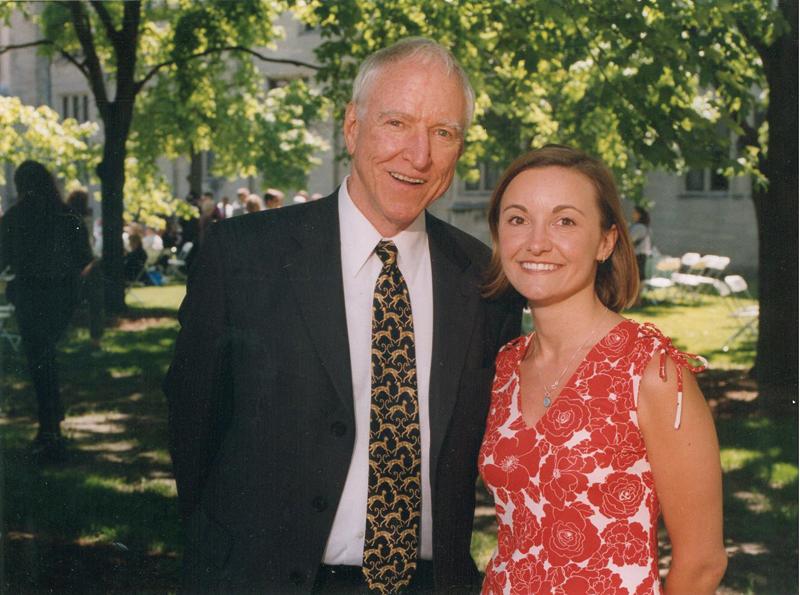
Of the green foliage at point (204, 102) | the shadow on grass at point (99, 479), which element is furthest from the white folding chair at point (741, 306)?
the shadow on grass at point (99, 479)

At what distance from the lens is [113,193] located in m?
4.04

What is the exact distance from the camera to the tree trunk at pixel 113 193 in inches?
159

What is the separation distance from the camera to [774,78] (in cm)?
465

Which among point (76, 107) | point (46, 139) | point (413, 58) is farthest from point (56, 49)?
point (413, 58)

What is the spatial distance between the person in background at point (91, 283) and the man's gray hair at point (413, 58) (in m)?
1.99

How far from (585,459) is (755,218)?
3161mm

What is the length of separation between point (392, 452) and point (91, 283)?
2.33 meters

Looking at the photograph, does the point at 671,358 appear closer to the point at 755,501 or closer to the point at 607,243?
the point at 607,243


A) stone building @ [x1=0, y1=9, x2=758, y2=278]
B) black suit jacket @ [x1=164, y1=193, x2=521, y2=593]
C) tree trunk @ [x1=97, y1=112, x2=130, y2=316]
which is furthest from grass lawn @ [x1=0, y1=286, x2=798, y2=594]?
black suit jacket @ [x1=164, y1=193, x2=521, y2=593]

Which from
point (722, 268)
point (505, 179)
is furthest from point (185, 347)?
point (722, 268)

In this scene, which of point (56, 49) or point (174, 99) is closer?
point (56, 49)

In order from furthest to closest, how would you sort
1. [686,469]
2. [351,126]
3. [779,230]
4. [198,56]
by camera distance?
[779,230]
[198,56]
[351,126]
[686,469]

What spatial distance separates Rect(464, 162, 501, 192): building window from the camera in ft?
12.6

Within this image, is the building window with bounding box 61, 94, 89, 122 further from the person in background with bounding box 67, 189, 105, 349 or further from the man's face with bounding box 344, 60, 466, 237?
the man's face with bounding box 344, 60, 466, 237
